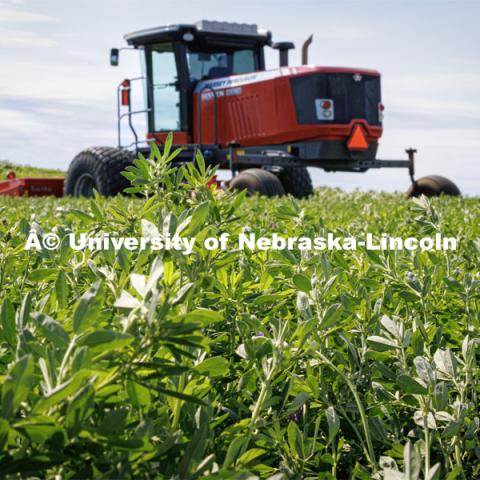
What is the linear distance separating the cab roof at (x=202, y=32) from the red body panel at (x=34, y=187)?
12.8 feet

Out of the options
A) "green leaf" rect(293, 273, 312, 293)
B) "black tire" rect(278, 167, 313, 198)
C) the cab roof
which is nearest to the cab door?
the cab roof

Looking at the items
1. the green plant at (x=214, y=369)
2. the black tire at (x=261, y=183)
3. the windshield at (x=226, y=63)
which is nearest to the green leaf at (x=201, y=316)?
the green plant at (x=214, y=369)

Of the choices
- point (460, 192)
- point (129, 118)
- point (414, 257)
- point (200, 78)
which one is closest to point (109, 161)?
point (129, 118)

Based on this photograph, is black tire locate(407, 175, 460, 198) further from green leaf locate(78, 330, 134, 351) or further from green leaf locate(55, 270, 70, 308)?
green leaf locate(78, 330, 134, 351)

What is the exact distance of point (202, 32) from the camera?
1324cm

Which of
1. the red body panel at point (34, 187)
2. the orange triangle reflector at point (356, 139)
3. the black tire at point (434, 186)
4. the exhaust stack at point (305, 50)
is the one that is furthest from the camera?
the red body panel at point (34, 187)

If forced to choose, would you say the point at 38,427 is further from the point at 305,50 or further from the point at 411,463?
the point at 305,50

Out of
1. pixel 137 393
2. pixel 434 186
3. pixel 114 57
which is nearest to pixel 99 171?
pixel 114 57

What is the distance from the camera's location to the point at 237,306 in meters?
1.43

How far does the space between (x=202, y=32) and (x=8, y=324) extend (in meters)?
12.9

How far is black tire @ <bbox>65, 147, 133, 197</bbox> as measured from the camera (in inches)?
527

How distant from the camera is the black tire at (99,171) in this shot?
43.9ft

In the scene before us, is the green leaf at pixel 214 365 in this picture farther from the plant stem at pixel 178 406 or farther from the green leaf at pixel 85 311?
the green leaf at pixel 85 311

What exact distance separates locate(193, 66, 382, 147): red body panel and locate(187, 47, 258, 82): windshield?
0.43 meters
